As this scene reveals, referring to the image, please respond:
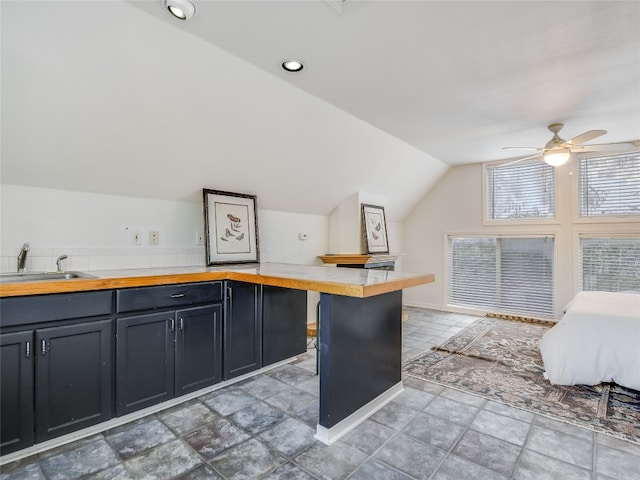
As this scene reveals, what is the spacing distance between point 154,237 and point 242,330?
1.14 metres

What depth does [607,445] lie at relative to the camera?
191 cm

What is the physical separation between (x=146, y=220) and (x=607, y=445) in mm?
3567

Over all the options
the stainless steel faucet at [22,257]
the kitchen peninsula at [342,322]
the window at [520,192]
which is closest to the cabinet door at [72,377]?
the kitchen peninsula at [342,322]

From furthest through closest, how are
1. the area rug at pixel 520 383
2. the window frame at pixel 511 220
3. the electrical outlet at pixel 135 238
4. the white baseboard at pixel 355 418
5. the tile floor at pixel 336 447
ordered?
the window frame at pixel 511 220
the electrical outlet at pixel 135 238
the area rug at pixel 520 383
the white baseboard at pixel 355 418
the tile floor at pixel 336 447

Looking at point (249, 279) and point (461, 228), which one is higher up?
point (461, 228)

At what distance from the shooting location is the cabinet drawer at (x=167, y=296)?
82.3 inches

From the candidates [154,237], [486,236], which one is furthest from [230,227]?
[486,236]

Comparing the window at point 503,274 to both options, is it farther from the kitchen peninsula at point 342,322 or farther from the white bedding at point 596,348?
the kitchen peninsula at point 342,322

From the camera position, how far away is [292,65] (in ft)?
7.64

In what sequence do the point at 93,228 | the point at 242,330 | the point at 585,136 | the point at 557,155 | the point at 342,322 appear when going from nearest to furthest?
the point at 342,322 → the point at 93,228 → the point at 242,330 → the point at 585,136 → the point at 557,155

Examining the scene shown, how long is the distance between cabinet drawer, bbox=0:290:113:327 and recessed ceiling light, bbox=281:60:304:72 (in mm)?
1870

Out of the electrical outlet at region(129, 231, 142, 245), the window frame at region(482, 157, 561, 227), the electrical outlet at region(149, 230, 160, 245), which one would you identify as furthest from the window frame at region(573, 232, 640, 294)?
the electrical outlet at region(129, 231, 142, 245)

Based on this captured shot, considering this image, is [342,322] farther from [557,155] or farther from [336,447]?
[557,155]

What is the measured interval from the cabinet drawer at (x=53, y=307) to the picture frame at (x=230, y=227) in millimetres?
1094
